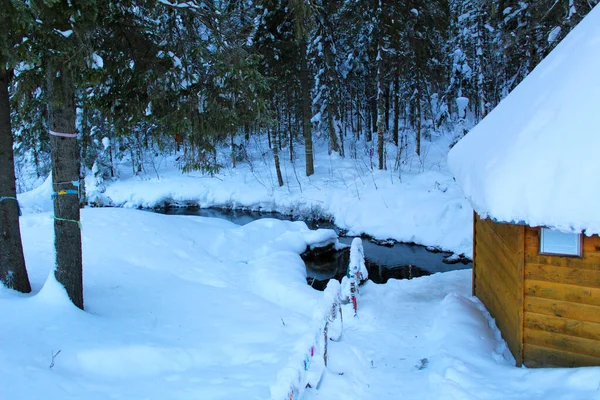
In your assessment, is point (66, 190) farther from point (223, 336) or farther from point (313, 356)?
point (313, 356)

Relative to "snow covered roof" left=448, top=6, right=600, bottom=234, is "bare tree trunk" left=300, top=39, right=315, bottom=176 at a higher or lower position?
higher

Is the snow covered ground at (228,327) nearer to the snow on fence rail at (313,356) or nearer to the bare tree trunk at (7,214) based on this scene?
the snow on fence rail at (313,356)

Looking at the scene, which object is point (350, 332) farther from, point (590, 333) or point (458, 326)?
point (590, 333)

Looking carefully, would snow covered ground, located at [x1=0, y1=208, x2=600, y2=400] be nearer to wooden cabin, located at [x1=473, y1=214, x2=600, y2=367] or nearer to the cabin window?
wooden cabin, located at [x1=473, y1=214, x2=600, y2=367]

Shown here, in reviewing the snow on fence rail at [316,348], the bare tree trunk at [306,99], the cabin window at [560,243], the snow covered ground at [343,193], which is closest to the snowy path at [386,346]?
the snow on fence rail at [316,348]

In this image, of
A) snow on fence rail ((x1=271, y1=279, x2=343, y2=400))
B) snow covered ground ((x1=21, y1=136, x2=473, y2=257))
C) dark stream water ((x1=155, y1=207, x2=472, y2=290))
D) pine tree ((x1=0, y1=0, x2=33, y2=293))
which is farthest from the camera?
snow covered ground ((x1=21, y1=136, x2=473, y2=257))

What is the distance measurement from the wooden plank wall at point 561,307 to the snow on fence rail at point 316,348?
2556 millimetres

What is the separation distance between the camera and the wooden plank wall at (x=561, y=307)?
493 centimetres

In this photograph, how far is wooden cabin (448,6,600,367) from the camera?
456cm

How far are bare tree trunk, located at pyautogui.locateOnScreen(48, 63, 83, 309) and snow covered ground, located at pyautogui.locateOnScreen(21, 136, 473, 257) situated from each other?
1089 cm

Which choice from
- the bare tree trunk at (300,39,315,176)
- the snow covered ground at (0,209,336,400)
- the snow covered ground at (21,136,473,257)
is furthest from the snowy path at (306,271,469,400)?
the bare tree trunk at (300,39,315,176)

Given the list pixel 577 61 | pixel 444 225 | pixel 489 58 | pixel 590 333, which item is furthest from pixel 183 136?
pixel 489 58

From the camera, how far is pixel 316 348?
5.27m

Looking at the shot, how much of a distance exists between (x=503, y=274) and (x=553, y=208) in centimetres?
207
